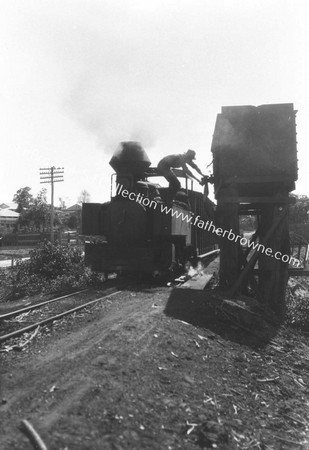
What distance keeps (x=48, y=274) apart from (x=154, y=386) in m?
9.84

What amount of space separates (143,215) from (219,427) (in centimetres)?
733

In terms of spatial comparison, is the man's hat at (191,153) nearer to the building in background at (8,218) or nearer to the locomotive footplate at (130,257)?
the locomotive footplate at (130,257)

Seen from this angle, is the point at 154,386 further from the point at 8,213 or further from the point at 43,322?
the point at 8,213

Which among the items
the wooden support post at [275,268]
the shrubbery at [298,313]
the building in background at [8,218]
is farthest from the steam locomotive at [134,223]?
the building in background at [8,218]

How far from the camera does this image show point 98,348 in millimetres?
4348

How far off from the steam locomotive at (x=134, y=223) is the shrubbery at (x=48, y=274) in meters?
1.54

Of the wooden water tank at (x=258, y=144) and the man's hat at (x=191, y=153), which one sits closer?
the wooden water tank at (x=258, y=144)

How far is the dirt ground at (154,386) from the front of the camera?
9.49 feet

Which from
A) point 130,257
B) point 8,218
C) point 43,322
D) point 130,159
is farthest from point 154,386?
point 8,218

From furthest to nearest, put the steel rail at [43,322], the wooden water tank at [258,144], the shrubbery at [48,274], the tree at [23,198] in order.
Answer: the tree at [23,198]
the shrubbery at [48,274]
the wooden water tank at [258,144]
the steel rail at [43,322]

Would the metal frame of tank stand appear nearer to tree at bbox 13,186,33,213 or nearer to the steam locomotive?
the steam locomotive

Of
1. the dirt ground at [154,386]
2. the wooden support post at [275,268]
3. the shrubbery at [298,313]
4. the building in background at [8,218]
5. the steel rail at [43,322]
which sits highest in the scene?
the building in background at [8,218]

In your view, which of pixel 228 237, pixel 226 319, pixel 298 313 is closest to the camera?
pixel 226 319

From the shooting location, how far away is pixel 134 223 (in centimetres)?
1023
